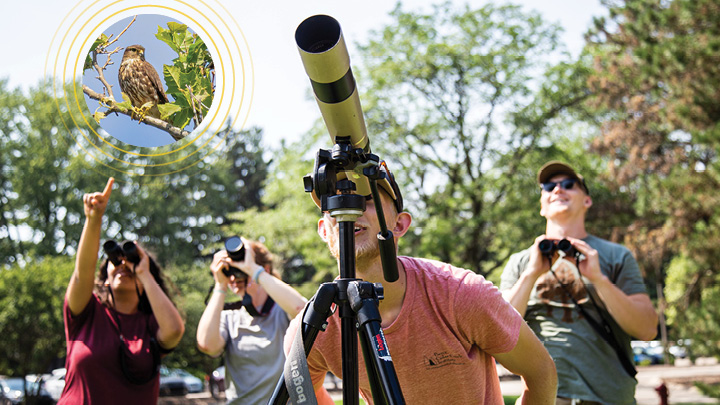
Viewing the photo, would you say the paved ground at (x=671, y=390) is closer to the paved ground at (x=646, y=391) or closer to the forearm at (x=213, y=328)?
the paved ground at (x=646, y=391)

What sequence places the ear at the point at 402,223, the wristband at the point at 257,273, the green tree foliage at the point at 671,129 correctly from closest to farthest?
the ear at the point at 402,223 < the wristband at the point at 257,273 < the green tree foliage at the point at 671,129

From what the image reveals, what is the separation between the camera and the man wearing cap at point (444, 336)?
7.20 ft

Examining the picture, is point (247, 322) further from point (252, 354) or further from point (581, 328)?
point (581, 328)

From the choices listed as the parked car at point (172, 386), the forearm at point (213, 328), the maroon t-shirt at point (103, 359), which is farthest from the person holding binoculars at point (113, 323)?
the parked car at point (172, 386)

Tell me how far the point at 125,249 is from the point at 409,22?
17.0 meters

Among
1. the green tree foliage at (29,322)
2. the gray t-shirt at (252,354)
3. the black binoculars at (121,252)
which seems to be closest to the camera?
the black binoculars at (121,252)

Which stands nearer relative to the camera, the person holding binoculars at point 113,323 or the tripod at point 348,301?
the tripod at point 348,301

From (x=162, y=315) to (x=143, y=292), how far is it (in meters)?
0.25

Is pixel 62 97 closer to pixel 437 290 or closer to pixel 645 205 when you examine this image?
pixel 437 290

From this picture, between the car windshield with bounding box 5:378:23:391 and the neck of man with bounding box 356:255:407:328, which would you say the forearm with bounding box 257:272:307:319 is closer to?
the neck of man with bounding box 356:255:407:328

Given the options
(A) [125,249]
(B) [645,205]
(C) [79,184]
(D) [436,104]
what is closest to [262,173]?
(C) [79,184]

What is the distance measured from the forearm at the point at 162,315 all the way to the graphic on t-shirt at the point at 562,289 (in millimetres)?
2029

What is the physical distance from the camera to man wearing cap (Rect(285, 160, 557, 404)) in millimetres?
2195

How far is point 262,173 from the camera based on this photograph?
43.5 metres
